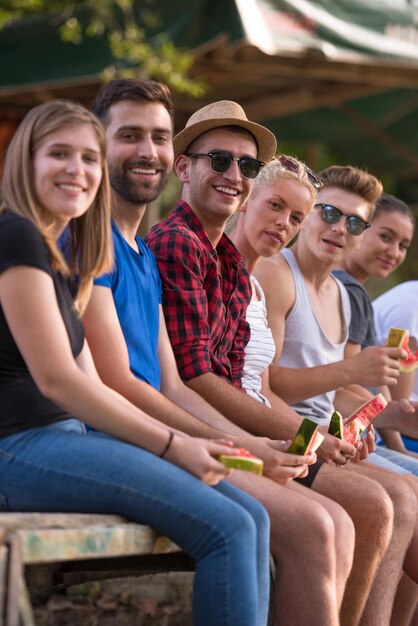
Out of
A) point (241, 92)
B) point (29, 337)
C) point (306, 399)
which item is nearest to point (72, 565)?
point (29, 337)

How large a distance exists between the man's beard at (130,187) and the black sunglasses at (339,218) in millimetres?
1568

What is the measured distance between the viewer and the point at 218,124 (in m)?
4.48

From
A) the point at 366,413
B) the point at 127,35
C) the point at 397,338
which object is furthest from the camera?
the point at 127,35

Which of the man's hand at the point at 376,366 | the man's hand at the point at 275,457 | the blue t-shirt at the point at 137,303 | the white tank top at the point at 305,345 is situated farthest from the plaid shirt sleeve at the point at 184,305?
the white tank top at the point at 305,345

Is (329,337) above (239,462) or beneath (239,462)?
above

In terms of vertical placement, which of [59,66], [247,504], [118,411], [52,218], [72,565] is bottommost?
[72,565]

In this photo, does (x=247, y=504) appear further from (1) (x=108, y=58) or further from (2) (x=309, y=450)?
(1) (x=108, y=58)

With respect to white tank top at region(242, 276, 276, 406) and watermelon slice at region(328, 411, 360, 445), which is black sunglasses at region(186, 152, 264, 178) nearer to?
white tank top at region(242, 276, 276, 406)

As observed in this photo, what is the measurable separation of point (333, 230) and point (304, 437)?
6.16 feet

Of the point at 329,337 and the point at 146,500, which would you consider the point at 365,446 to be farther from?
the point at 146,500

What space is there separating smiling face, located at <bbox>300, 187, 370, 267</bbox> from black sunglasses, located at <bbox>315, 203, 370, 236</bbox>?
2cm

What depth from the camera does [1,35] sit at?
689 centimetres

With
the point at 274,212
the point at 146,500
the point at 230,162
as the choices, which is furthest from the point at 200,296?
the point at 146,500

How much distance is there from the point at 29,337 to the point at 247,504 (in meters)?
0.83
